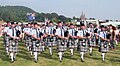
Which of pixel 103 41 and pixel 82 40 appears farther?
pixel 103 41

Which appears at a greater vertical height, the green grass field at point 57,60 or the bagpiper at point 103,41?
the bagpiper at point 103,41

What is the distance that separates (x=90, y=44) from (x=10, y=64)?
512 centimetres

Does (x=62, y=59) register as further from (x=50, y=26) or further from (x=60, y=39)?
(x=50, y=26)

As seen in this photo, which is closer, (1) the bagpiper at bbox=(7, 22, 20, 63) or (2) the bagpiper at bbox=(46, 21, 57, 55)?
(1) the bagpiper at bbox=(7, 22, 20, 63)

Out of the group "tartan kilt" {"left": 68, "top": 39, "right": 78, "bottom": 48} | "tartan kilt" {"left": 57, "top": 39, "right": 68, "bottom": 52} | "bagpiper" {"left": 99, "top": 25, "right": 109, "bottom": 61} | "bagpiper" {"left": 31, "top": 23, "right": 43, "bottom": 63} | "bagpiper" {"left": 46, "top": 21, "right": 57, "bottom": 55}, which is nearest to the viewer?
"bagpiper" {"left": 31, "top": 23, "right": 43, "bottom": 63}

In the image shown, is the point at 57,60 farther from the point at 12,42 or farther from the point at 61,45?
the point at 12,42

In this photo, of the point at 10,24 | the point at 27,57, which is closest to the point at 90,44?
the point at 27,57

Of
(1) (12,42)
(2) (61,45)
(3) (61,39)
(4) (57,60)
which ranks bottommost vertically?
(4) (57,60)

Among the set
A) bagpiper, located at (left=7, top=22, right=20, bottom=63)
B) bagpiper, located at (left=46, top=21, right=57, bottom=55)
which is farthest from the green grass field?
bagpiper, located at (left=46, top=21, right=57, bottom=55)

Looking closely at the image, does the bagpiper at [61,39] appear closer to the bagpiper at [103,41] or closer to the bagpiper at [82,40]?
the bagpiper at [82,40]

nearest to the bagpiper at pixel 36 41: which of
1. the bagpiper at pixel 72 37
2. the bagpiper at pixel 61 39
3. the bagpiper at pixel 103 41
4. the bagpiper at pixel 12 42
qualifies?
the bagpiper at pixel 12 42

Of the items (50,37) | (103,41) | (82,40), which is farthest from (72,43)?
(103,41)

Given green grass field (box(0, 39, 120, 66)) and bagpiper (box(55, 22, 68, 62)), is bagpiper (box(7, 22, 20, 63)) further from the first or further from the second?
bagpiper (box(55, 22, 68, 62))

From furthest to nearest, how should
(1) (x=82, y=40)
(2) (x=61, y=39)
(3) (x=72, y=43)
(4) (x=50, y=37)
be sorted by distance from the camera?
1. (4) (x=50, y=37)
2. (3) (x=72, y=43)
3. (2) (x=61, y=39)
4. (1) (x=82, y=40)
